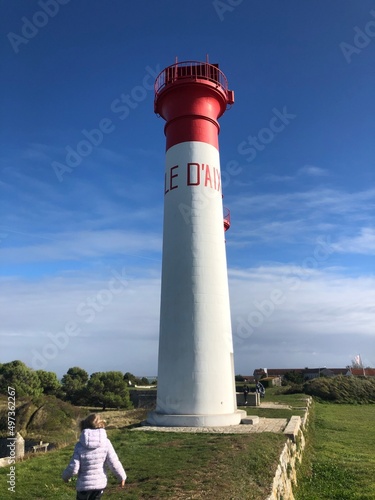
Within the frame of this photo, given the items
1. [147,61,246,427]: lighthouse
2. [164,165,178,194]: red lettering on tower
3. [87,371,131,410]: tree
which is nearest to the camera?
[147,61,246,427]: lighthouse

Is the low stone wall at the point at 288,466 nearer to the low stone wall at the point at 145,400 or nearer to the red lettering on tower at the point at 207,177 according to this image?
the red lettering on tower at the point at 207,177

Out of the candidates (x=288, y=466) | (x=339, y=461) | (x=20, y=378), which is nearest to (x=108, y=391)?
(x=20, y=378)

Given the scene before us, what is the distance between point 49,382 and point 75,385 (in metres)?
2.13

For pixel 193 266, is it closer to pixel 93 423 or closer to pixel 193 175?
pixel 193 175

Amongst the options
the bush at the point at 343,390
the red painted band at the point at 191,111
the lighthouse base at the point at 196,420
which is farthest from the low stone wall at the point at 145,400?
the red painted band at the point at 191,111

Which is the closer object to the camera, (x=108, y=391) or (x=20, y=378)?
(x=20, y=378)

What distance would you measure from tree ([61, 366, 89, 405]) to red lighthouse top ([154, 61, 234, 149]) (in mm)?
23762

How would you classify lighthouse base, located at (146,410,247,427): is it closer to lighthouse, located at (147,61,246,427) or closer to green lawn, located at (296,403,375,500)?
lighthouse, located at (147,61,246,427)

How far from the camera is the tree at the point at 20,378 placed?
95.7 ft

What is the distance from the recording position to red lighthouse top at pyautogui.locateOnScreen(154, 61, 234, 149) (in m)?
14.9

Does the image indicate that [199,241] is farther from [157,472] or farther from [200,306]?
[157,472]

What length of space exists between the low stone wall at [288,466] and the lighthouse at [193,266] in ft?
6.54

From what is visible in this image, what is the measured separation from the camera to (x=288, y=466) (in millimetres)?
10016

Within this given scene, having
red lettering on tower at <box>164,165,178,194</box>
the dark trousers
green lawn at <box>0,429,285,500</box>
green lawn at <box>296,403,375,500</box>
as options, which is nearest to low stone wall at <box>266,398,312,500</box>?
green lawn at <box>0,429,285,500</box>
